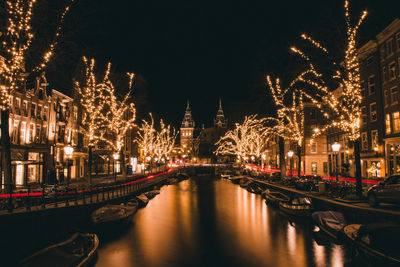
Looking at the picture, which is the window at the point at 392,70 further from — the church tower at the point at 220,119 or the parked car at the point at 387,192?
the church tower at the point at 220,119

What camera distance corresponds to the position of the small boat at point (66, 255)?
1109 cm

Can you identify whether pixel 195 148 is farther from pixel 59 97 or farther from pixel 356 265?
pixel 356 265

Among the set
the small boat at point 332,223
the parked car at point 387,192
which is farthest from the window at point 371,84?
the small boat at point 332,223

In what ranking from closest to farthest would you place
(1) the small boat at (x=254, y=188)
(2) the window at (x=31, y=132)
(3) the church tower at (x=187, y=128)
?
1. (2) the window at (x=31, y=132)
2. (1) the small boat at (x=254, y=188)
3. (3) the church tower at (x=187, y=128)

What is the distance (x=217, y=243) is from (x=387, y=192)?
35.8 ft

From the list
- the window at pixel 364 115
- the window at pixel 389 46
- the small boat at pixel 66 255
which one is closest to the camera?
the small boat at pixel 66 255

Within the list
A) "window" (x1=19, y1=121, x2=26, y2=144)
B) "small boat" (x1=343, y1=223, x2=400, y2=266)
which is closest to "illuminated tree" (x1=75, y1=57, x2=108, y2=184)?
"window" (x1=19, y1=121, x2=26, y2=144)

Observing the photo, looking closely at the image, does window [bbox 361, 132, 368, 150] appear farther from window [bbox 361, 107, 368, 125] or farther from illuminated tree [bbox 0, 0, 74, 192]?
illuminated tree [bbox 0, 0, 74, 192]

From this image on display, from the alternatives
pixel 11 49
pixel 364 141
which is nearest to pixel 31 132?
pixel 11 49

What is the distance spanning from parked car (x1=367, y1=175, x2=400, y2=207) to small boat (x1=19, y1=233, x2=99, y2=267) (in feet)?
55.8

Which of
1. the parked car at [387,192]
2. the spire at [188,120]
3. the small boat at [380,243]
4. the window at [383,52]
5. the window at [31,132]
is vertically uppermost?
the spire at [188,120]

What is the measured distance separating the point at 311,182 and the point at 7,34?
96.3 feet

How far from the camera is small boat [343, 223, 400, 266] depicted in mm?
10133

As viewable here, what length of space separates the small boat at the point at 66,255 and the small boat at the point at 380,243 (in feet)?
41.0
